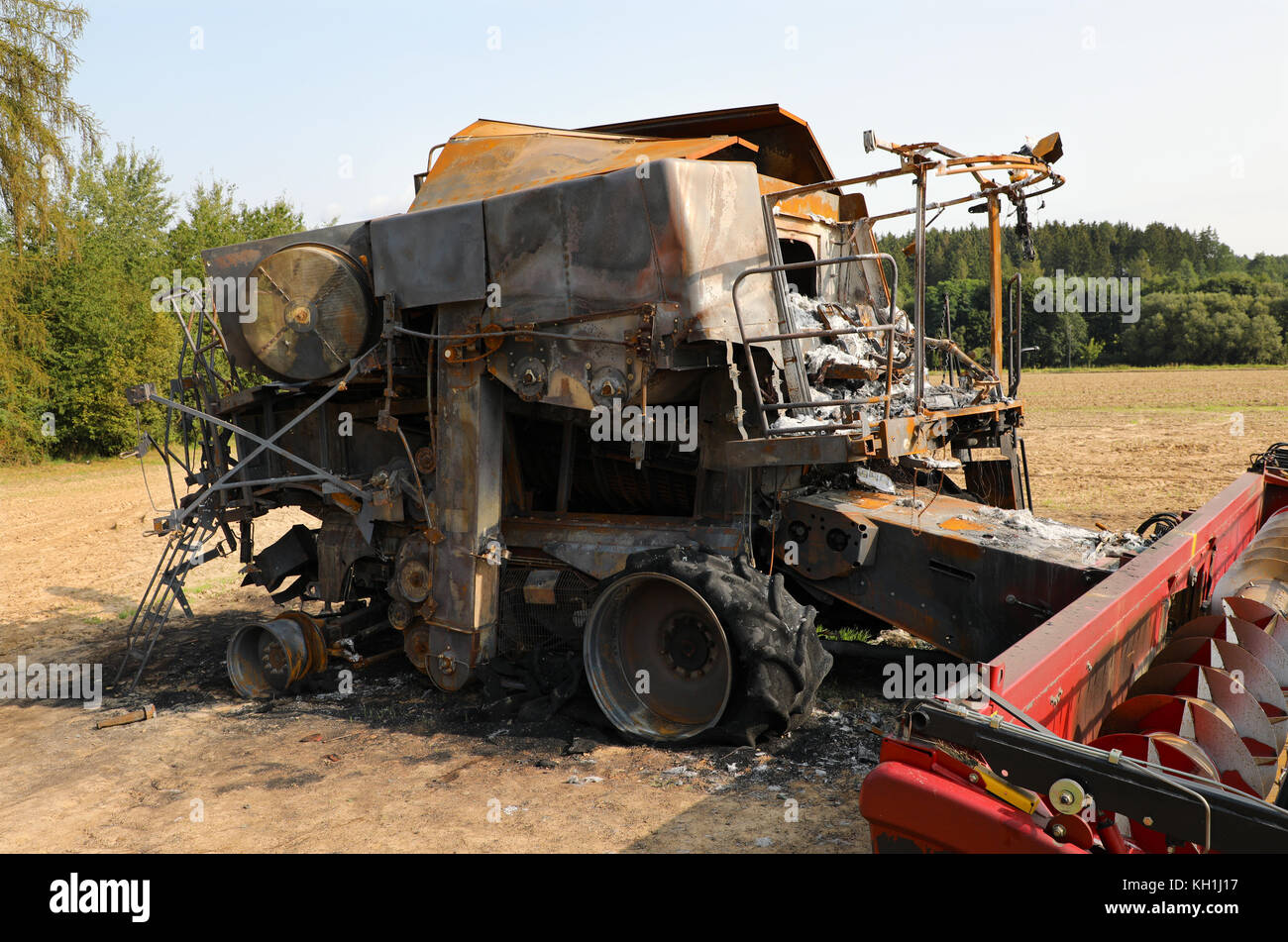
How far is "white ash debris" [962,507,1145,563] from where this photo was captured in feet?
18.3

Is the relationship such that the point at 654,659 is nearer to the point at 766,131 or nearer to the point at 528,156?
the point at 528,156

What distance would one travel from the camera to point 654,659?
19.9 ft

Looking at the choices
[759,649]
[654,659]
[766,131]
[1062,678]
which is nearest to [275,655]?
[654,659]

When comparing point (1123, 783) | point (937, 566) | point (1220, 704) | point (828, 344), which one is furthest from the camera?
point (828, 344)

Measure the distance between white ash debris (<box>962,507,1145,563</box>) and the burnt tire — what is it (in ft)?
4.82

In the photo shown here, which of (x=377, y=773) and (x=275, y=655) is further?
(x=275, y=655)

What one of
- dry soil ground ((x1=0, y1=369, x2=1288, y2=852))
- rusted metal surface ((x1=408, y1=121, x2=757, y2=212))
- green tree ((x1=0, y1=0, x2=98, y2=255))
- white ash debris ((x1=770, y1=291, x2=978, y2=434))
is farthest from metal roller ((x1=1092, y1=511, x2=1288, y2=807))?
green tree ((x1=0, y1=0, x2=98, y2=255))

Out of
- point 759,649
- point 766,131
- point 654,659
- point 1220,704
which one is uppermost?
point 766,131

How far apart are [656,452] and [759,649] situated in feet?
6.17

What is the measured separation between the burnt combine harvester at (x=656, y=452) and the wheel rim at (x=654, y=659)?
2 centimetres

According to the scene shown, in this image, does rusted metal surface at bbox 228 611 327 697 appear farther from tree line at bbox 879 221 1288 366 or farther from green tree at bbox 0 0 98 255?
tree line at bbox 879 221 1288 366

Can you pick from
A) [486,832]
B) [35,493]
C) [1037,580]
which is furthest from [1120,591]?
[35,493]

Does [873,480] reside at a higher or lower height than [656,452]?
lower
